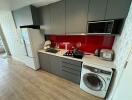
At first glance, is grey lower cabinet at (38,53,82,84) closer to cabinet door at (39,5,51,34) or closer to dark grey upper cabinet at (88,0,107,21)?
cabinet door at (39,5,51,34)

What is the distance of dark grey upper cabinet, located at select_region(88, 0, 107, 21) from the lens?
4.74 ft

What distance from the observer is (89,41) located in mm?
2154

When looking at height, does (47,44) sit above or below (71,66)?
above

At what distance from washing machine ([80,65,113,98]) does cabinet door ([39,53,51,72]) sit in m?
1.24

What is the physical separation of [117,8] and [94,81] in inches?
61.3

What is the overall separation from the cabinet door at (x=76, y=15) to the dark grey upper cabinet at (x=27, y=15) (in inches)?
43.6

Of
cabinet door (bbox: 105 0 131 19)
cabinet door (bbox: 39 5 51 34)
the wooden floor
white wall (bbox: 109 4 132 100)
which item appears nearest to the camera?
white wall (bbox: 109 4 132 100)

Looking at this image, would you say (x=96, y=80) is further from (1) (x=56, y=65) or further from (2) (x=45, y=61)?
(2) (x=45, y=61)

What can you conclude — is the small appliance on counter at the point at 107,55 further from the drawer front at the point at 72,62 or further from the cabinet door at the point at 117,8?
the cabinet door at the point at 117,8

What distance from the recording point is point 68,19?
1.93 meters

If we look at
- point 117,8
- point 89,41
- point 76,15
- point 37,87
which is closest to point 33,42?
point 37,87

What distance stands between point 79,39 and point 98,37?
0.55m

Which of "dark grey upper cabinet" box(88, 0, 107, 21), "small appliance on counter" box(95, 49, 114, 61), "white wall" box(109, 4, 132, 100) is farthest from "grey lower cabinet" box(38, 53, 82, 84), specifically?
"dark grey upper cabinet" box(88, 0, 107, 21)

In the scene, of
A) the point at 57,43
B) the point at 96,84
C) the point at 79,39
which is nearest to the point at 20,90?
the point at 57,43
